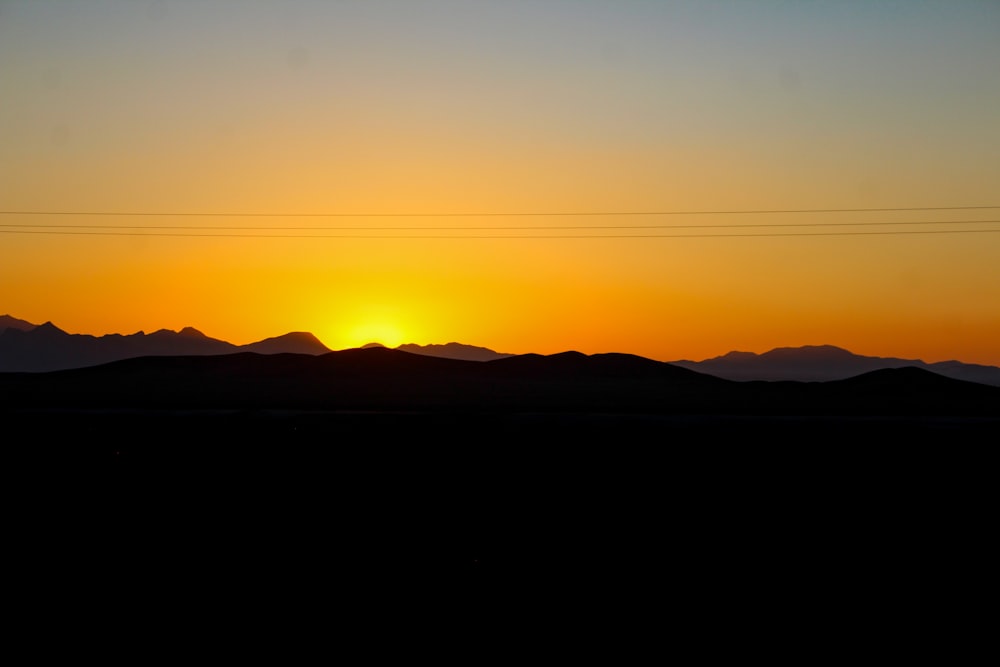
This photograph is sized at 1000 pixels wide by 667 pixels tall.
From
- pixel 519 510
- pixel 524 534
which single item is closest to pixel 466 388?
pixel 519 510

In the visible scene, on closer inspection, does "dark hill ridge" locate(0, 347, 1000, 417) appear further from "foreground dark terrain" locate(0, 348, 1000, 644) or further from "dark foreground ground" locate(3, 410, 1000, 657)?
"dark foreground ground" locate(3, 410, 1000, 657)

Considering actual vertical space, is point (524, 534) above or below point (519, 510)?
below

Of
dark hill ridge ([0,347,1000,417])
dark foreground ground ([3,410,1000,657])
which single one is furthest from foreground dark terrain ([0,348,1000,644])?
dark hill ridge ([0,347,1000,417])

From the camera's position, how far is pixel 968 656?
11.4 metres

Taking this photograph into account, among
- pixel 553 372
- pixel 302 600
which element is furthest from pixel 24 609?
pixel 553 372

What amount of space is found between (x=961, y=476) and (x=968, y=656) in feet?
61.1

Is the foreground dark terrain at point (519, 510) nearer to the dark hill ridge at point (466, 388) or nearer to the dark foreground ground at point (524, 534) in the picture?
the dark foreground ground at point (524, 534)

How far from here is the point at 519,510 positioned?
21641 mm

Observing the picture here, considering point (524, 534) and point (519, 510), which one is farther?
point (519, 510)

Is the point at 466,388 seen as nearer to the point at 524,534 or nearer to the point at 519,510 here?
the point at 519,510

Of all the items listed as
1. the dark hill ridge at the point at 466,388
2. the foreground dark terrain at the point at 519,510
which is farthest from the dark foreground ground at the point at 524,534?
the dark hill ridge at the point at 466,388

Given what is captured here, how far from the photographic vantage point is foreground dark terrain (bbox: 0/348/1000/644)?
590 inches

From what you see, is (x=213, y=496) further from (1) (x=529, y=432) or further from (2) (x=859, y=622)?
(1) (x=529, y=432)

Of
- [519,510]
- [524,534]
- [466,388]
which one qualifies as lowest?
[524,534]
